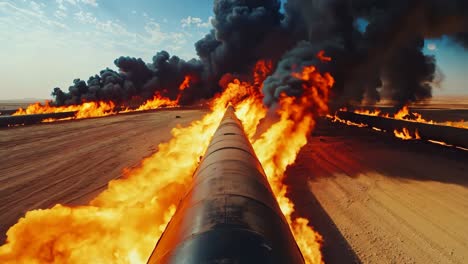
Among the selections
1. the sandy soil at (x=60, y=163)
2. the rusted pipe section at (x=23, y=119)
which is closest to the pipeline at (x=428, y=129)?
the sandy soil at (x=60, y=163)

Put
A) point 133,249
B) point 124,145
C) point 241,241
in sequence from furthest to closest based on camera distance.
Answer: point 124,145, point 133,249, point 241,241

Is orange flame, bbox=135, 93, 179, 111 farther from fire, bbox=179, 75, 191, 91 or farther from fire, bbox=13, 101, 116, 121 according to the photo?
fire, bbox=13, 101, 116, 121

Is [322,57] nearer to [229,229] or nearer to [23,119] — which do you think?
[229,229]

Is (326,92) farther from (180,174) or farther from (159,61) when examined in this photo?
(159,61)

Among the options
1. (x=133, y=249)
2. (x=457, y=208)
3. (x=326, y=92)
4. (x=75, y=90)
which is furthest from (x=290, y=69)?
(x=75, y=90)

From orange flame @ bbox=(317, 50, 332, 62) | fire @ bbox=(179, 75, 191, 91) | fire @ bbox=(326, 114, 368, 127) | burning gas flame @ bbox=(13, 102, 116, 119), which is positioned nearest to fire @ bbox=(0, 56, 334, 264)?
orange flame @ bbox=(317, 50, 332, 62)
